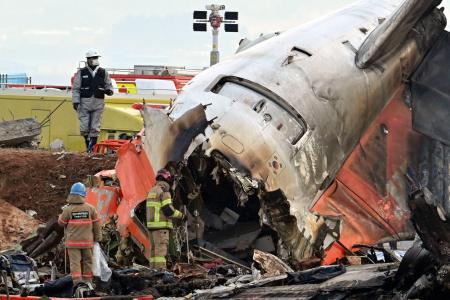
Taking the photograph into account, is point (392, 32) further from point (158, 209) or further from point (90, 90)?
point (90, 90)

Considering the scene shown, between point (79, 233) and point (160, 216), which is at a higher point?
point (79, 233)

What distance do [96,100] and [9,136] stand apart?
2.97 meters

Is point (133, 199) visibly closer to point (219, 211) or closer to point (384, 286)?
point (219, 211)

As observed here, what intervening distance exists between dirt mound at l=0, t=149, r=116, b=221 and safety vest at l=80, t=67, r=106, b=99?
121cm

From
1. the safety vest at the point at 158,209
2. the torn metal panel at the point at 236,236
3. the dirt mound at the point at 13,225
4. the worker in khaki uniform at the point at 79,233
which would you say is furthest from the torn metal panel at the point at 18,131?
the worker in khaki uniform at the point at 79,233

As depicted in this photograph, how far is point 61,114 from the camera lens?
2816cm

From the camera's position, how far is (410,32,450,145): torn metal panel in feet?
53.6

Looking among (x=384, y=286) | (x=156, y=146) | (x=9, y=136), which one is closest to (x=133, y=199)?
(x=156, y=146)

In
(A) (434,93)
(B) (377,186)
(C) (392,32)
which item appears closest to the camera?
(C) (392,32)

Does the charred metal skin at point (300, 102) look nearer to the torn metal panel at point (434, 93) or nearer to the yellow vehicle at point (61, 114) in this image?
the torn metal panel at point (434, 93)

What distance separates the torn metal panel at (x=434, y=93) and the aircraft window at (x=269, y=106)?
88.9 inches

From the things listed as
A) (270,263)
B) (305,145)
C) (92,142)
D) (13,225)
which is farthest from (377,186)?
(92,142)

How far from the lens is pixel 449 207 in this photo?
16.5 meters

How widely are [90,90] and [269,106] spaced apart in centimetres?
695
